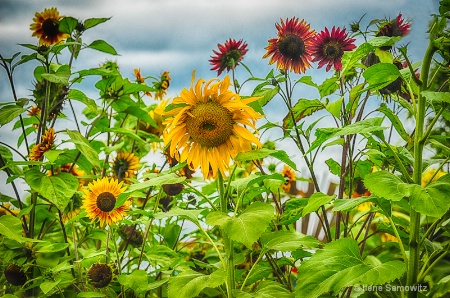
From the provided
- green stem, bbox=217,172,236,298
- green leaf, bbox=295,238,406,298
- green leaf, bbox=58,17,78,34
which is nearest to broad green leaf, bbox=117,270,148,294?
green stem, bbox=217,172,236,298

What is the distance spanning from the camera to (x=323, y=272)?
637 millimetres

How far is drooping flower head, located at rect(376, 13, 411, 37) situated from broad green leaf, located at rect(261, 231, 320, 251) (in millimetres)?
364

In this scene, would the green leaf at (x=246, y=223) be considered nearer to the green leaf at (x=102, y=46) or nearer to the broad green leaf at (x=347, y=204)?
the broad green leaf at (x=347, y=204)

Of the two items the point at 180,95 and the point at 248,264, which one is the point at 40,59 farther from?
the point at 248,264

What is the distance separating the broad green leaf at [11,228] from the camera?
82cm

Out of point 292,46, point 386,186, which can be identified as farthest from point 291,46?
point 386,186

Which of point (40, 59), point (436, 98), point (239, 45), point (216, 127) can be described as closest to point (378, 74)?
point (436, 98)

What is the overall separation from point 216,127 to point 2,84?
34.7 inches

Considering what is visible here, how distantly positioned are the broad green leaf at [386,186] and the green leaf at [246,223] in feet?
0.41

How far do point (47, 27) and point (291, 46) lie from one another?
19.7 inches

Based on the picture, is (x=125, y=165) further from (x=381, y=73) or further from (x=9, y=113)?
(x=381, y=73)

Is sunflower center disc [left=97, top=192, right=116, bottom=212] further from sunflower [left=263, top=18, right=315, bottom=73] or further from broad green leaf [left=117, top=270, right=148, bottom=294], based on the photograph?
sunflower [left=263, top=18, right=315, bottom=73]

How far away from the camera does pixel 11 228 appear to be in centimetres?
85

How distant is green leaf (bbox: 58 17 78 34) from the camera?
3.21 feet
